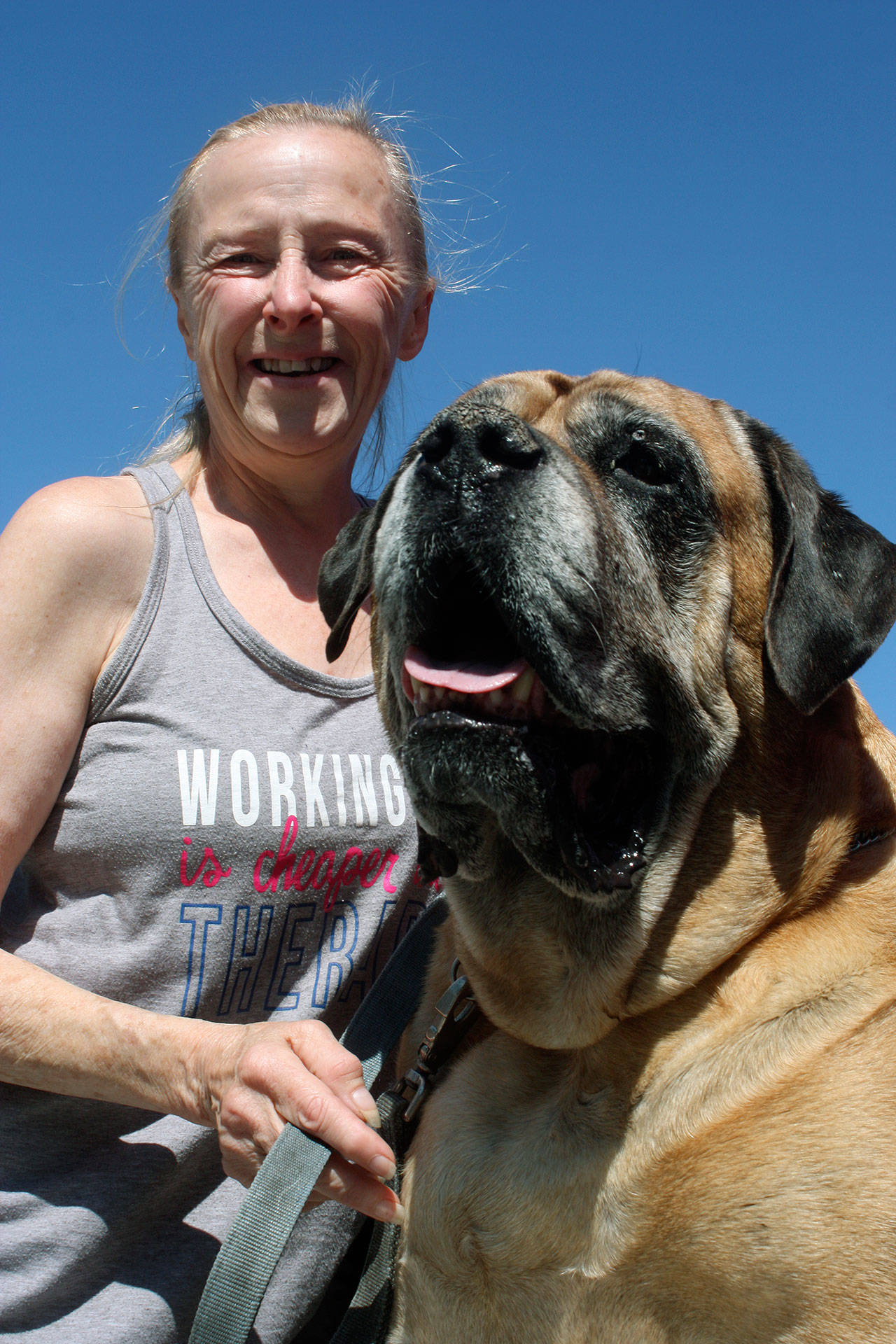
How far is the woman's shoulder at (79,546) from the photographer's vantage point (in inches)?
99.1

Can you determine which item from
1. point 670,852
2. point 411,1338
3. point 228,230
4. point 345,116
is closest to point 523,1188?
point 411,1338

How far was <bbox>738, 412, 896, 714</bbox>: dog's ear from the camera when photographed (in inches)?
86.2

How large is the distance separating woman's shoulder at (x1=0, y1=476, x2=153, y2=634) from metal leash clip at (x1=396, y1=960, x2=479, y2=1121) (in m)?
1.23

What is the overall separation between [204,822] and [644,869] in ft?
3.41

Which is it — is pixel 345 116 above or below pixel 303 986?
above

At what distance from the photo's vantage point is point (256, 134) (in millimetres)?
3172

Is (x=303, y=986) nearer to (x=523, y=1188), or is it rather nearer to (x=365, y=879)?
(x=365, y=879)

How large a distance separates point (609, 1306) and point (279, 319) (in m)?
2.48

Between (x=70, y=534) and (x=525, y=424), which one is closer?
(x=525, y=424)

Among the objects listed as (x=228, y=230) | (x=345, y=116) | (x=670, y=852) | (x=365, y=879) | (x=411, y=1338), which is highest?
(x=345, y=116)

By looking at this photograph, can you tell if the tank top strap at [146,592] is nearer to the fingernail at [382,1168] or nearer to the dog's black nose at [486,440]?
the dog's black nose at [486,440]

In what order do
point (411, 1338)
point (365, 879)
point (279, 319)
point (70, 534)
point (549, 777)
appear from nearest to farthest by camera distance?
point (549, 777) → point (411, 1338) → point (70, 534) → point (365, 879) → point (279, 319)

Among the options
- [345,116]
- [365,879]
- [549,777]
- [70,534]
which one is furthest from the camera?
[345,116]

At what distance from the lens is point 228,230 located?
121 inches
